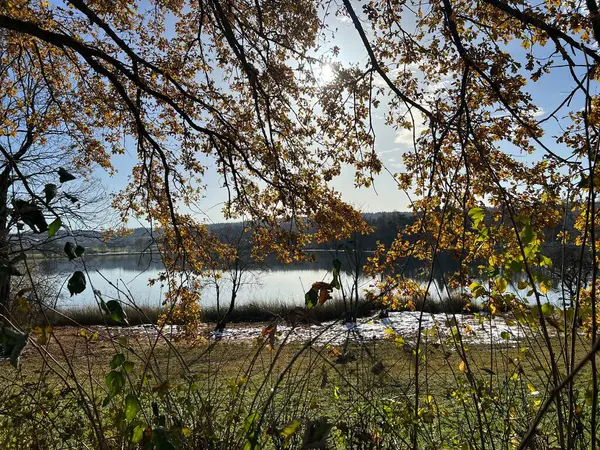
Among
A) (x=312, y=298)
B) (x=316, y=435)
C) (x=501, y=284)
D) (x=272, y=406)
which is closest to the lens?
(x=316, y=435)

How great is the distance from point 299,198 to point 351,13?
2.66 m

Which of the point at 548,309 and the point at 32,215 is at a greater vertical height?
the point at 32,215

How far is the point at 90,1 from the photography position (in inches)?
256

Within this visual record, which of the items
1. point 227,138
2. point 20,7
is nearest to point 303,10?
point 227,138

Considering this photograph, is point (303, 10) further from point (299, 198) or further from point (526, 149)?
point (526, 149)

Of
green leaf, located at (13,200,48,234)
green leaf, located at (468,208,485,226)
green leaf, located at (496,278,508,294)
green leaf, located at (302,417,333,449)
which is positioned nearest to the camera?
green leaf, located at (302,417,333,449)

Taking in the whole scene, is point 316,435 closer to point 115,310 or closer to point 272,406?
point 115,310

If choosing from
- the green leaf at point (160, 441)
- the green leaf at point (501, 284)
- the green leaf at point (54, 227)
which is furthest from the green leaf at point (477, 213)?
the green leaf at point (54, 227)

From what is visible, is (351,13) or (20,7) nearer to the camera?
(351,13)

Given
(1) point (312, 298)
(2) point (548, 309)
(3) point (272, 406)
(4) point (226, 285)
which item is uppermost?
(1) point (312, 298)

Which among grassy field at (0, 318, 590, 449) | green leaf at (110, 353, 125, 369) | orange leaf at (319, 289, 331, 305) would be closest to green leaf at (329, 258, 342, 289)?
orange leaf at (319, 289, 331, 305)

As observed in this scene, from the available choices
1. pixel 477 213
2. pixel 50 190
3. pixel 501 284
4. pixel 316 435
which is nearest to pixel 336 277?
pixel 316 435

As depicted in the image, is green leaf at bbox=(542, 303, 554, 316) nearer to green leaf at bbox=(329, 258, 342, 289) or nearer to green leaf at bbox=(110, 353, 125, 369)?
green leaf at bbox=(329, 258, 342, 289)

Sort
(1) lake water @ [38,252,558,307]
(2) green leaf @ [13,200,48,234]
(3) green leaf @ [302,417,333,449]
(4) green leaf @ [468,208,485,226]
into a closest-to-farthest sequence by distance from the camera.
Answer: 1. (3) green leaf @ [302,417,333,449]
2. (2) green leaf @ [13,200,48,234]
3. (4) green leaf @ [468,208,485,226]
4. (1) lake water @ [38,252,558,307]
